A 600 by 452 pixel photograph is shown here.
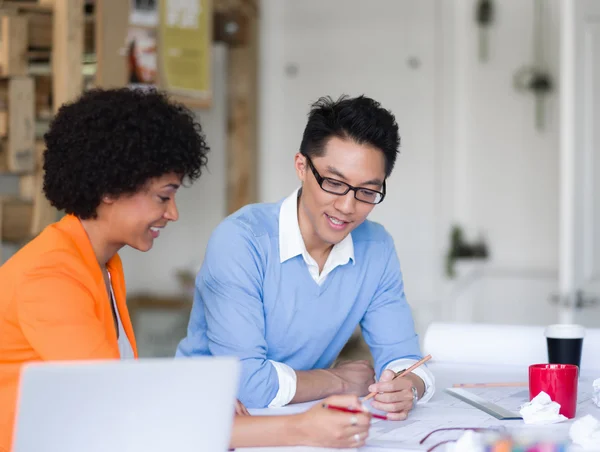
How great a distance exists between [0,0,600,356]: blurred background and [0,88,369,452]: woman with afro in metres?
3.07

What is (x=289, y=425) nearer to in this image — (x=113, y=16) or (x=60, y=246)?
(x=60, y=246)

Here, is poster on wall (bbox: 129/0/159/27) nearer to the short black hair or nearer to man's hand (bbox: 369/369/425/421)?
the short black hair

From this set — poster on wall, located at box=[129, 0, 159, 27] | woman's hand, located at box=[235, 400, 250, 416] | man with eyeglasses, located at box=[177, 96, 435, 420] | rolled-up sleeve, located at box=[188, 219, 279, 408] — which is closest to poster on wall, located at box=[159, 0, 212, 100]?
poster on wall, located at box=[129, 0, 159, 27]

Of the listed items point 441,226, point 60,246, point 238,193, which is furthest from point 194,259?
point 60,246

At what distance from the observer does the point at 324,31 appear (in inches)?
209

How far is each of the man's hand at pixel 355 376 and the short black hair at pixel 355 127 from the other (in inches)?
18.5

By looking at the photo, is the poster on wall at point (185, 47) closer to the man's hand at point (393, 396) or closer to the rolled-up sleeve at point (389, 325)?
the rolled-up sleeve at point (389, 325)

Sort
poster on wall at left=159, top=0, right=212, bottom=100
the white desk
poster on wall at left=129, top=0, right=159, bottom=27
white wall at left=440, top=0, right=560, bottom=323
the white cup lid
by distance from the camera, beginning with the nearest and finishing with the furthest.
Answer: the white desk < the white cup lid < poster on wall at left=129, top=0, right=159, bottom=27 < poster on wall at left=159, top=0, right=212, bottom=100 < white wall at left=440, top=0, right=560, bottom=323

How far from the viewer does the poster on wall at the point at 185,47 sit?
3873mm

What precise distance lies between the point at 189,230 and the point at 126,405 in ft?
14.2

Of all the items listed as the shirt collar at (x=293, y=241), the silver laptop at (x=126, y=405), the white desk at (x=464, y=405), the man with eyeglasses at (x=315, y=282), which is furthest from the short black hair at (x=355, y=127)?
the silver laptop at (x=126, y=405)

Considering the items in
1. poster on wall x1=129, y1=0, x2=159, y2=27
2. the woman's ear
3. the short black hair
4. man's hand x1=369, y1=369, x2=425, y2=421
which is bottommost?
man's hand x1=369, y1=369, x2=425, y2=421

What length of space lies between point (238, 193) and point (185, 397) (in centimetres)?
393

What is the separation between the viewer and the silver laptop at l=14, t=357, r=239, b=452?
107 cm
